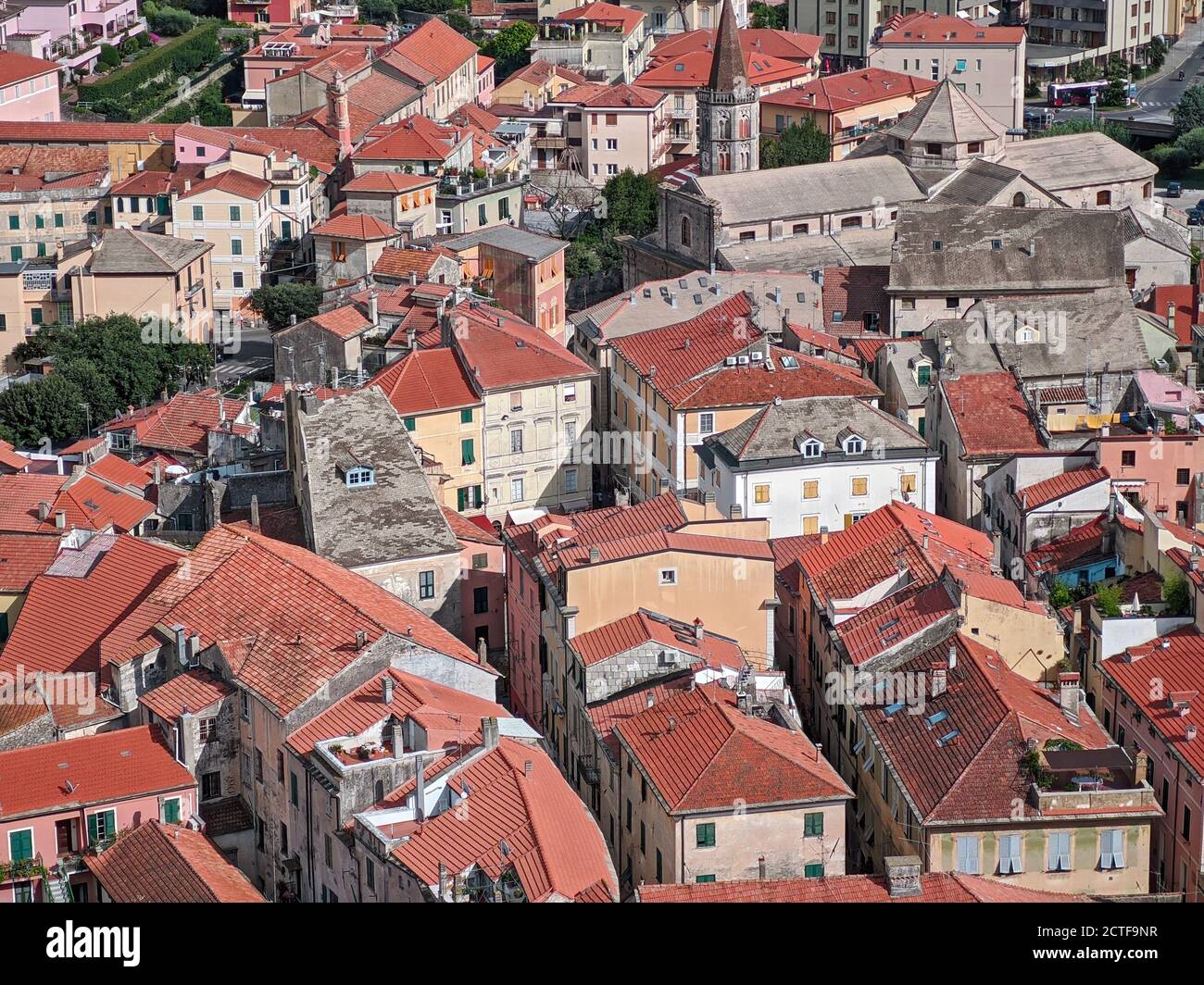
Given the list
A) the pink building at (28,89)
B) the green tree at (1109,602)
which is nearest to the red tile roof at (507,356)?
the green tree at (1109,602)

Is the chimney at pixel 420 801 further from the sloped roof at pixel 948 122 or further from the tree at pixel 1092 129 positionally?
the tree at pixel 1092 129

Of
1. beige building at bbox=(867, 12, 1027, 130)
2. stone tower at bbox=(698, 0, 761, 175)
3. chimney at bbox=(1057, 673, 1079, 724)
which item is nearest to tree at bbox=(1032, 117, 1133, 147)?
beige building at bbox=(867, 12, 1027, 130)

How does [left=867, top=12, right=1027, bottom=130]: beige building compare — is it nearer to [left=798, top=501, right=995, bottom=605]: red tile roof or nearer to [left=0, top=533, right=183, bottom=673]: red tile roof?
[left=798, top=501, right=995, bottom=605]: red tile roof

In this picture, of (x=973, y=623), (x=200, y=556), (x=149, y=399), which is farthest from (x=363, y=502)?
(x=149, y=399)

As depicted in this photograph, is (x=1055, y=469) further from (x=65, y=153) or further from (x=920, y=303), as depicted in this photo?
(x=65, y=153)

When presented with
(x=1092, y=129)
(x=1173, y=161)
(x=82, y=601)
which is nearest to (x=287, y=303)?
(x=82, y=601)

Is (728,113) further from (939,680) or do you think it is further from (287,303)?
(939,680)

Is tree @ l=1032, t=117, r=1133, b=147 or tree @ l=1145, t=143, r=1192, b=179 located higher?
tree @ l=1032, t=117, r=1133, b=147
